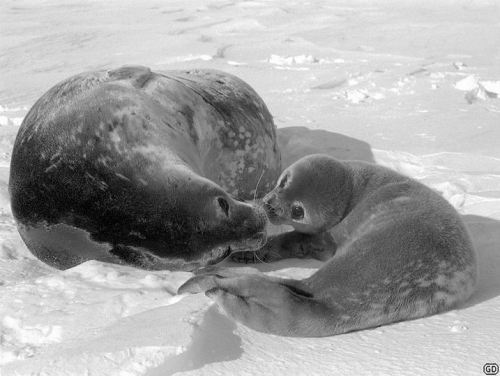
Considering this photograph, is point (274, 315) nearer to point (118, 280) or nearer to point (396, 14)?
point (118, 280)

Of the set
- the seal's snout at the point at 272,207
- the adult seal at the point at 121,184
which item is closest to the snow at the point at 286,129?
the adult seal at the point at 121,184

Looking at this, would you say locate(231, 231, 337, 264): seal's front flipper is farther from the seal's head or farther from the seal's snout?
the seal's snout

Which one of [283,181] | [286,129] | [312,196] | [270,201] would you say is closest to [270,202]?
[270,201]

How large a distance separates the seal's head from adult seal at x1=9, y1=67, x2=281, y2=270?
0.39 metres

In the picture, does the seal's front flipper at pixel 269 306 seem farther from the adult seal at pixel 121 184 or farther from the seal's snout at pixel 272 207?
the seal's snout at pixel 272 207

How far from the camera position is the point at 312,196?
3426mm

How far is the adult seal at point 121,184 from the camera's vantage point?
109 inches

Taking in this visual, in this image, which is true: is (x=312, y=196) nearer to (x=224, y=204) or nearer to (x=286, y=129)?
(x=224, y=204)

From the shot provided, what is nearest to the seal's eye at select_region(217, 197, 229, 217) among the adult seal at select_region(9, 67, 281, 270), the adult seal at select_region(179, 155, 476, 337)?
Answer: the adult seal at select_region(9, 67, 281, 270)

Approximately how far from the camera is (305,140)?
5.01 metres

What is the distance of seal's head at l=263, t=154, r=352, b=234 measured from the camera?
334 centimetres

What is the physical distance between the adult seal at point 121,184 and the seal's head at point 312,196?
0.39m

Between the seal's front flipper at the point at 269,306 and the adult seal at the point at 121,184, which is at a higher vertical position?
the adult seal at the point at 121,184

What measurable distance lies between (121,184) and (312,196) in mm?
948
